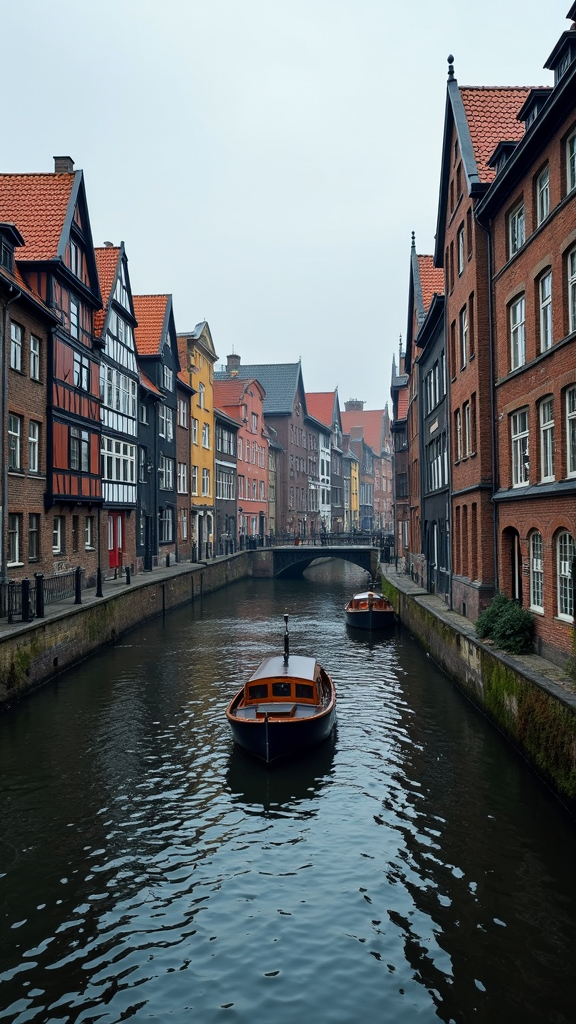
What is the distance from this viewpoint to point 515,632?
17.1 m

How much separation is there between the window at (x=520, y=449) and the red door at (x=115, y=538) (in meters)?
21.6

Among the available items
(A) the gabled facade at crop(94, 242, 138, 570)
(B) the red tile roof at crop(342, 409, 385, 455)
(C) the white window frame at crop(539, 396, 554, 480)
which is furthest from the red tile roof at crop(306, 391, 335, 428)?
(C) the white window frame at crop(539, 396, 554, 480)

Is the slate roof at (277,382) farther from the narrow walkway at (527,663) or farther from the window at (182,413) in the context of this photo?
the narrow walkway at (527,663)

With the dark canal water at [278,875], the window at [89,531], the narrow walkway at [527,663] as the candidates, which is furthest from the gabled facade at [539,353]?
the window at [89,531]

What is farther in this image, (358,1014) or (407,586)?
(407,586)

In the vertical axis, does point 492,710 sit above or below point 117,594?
below

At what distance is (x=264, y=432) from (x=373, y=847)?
63.1 meters

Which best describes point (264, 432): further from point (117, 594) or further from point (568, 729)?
point (568, 729)

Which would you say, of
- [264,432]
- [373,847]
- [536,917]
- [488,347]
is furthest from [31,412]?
[264,432]

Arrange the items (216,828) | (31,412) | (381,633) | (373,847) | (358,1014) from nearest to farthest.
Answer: (358,1014) < (373,847) < (216,828) < (31,412) < (381,633)

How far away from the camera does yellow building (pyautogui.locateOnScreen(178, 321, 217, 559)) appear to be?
52.2 meters

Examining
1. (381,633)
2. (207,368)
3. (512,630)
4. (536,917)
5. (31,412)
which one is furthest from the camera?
(207,368)

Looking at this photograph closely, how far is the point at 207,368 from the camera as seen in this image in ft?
186

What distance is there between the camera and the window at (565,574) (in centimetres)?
1530
